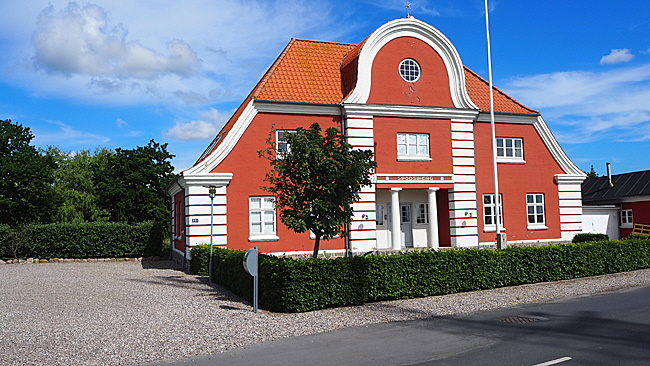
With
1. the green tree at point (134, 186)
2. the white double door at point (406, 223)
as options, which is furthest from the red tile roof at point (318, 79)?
the green tree at point (134, 186)

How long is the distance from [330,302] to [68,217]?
1584 inches

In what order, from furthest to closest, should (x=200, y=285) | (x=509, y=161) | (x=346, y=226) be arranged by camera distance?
(x=509, y=161) < (x=346, y=226) < (x=200, y=285)

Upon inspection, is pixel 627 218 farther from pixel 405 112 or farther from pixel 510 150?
pixel 405 112

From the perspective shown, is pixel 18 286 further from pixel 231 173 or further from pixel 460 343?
pixel 460 343

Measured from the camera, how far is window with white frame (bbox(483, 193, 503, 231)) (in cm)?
2423

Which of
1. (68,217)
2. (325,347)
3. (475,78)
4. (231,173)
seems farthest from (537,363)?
(68,217)

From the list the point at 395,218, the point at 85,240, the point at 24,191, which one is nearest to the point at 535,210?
the point at 395,218

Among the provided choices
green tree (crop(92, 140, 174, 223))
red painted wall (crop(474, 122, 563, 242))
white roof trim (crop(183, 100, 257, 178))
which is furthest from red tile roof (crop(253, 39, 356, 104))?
green tree (crop(92, 140, 174, 223))

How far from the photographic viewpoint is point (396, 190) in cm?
2247

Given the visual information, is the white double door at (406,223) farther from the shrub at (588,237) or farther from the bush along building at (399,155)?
the shrub at (588,237)

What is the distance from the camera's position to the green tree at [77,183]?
149 ft

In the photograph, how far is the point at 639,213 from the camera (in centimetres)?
3117

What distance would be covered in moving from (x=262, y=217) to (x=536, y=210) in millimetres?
13833

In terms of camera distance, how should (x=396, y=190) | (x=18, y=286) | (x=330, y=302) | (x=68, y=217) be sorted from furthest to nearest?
(x=68, y=217)
(x=396, y=190)
(x=18, y=286)
(x=330, y=302)
